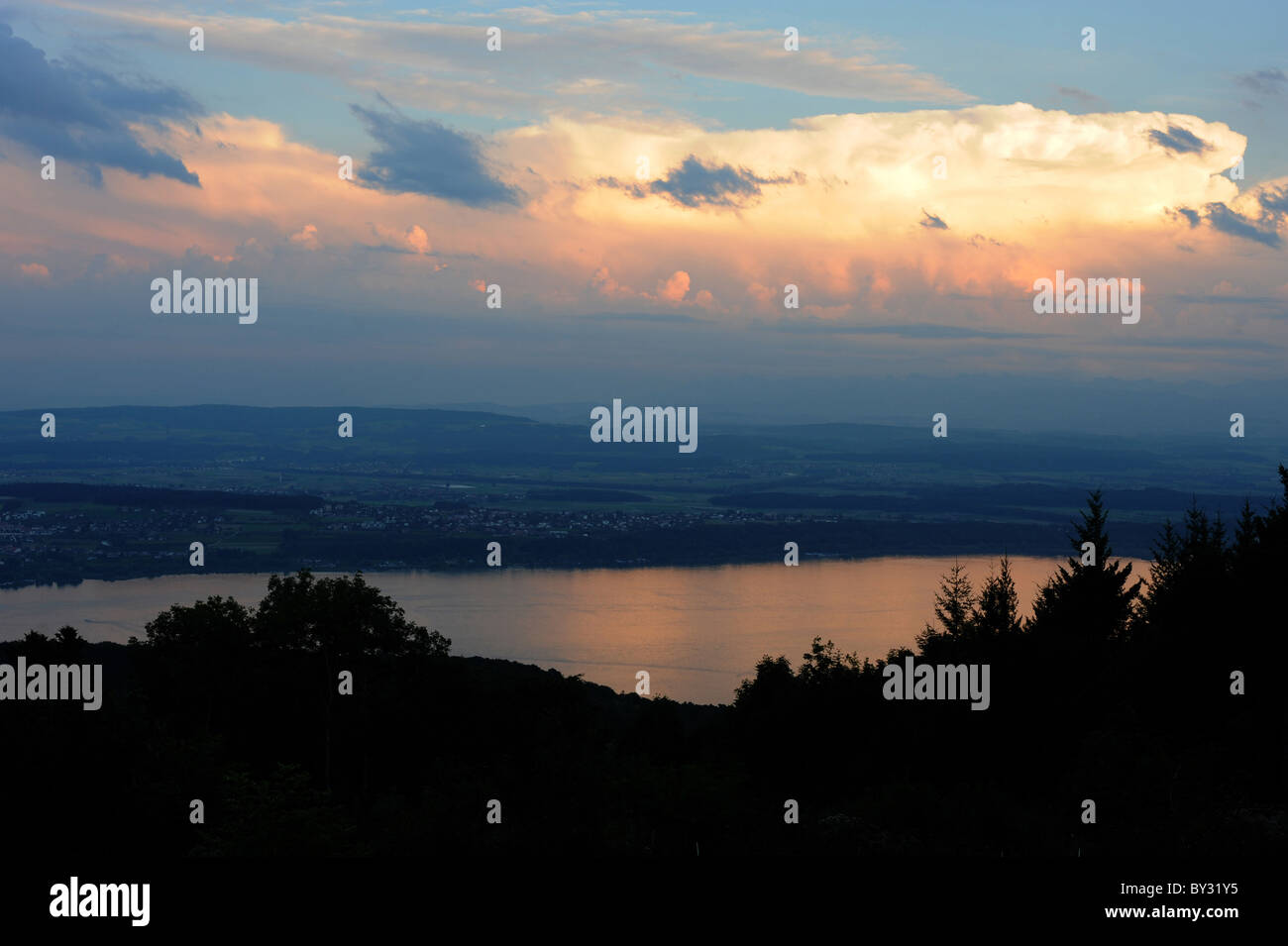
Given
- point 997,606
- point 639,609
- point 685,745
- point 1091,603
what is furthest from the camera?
point 639,609

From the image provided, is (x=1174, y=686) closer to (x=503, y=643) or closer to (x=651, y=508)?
(x=503, y=643)

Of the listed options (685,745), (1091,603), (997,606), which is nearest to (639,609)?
(997,606)

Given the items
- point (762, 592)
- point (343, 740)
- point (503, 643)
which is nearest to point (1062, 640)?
point (343, 740)

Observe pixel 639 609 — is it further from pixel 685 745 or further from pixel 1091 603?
pixel 685 745

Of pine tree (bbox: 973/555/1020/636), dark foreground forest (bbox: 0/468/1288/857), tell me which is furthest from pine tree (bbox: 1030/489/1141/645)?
pine tree (bbox: 973/555/1020/636)

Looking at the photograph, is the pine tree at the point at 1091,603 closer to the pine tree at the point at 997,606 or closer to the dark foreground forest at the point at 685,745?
the dark foreground forest at the point at 685,745

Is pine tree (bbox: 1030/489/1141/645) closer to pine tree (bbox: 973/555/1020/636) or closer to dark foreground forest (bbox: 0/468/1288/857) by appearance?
dark foreground forest (bbox: 0/468/1288/857)

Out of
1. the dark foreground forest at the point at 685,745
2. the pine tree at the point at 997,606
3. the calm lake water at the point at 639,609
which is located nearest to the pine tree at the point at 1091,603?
the dark foreground forest at the point at 685,745
